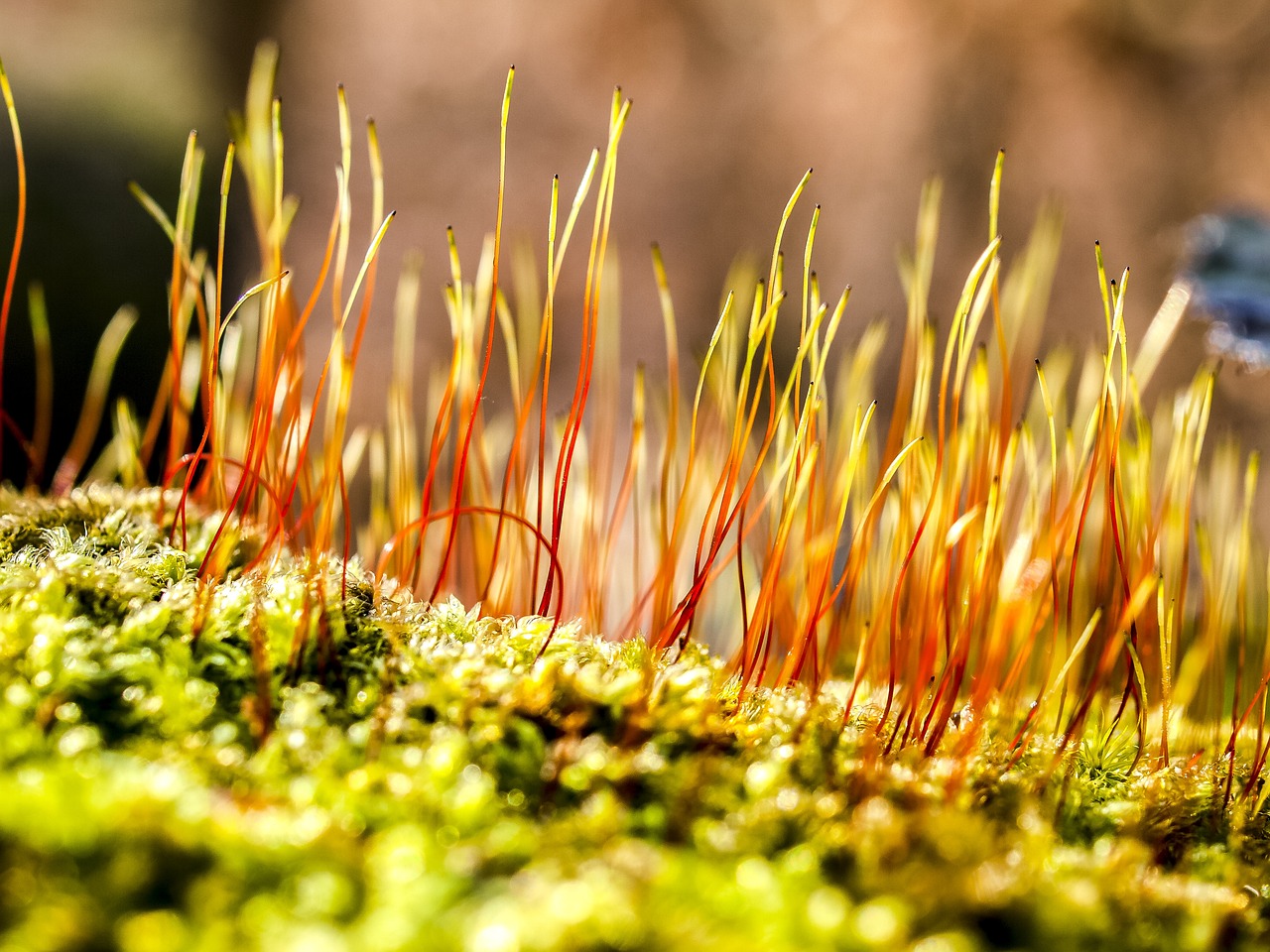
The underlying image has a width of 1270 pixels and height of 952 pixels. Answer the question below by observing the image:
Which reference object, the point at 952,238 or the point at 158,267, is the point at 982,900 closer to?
the point at 952,238

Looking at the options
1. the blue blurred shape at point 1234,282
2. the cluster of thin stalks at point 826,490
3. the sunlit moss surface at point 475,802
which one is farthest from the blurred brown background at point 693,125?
the sunlit moss surface at point 475,802

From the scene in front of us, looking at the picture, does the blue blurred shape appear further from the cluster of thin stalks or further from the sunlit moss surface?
the sunlit moss surface

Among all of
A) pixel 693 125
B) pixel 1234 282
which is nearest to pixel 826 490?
pixel 1234 282

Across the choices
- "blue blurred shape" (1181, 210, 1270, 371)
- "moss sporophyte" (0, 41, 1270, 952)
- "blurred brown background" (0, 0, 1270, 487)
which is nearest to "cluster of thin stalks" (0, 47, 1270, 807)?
"moss sporophyte" (0, 41, 1270, 952)

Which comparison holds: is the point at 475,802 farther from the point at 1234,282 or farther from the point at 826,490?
the point at 1234,282

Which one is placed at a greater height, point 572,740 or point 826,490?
point 826,490

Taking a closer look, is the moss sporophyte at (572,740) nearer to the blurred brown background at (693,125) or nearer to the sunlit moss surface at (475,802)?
the sunlit moss surface at (475,802)
